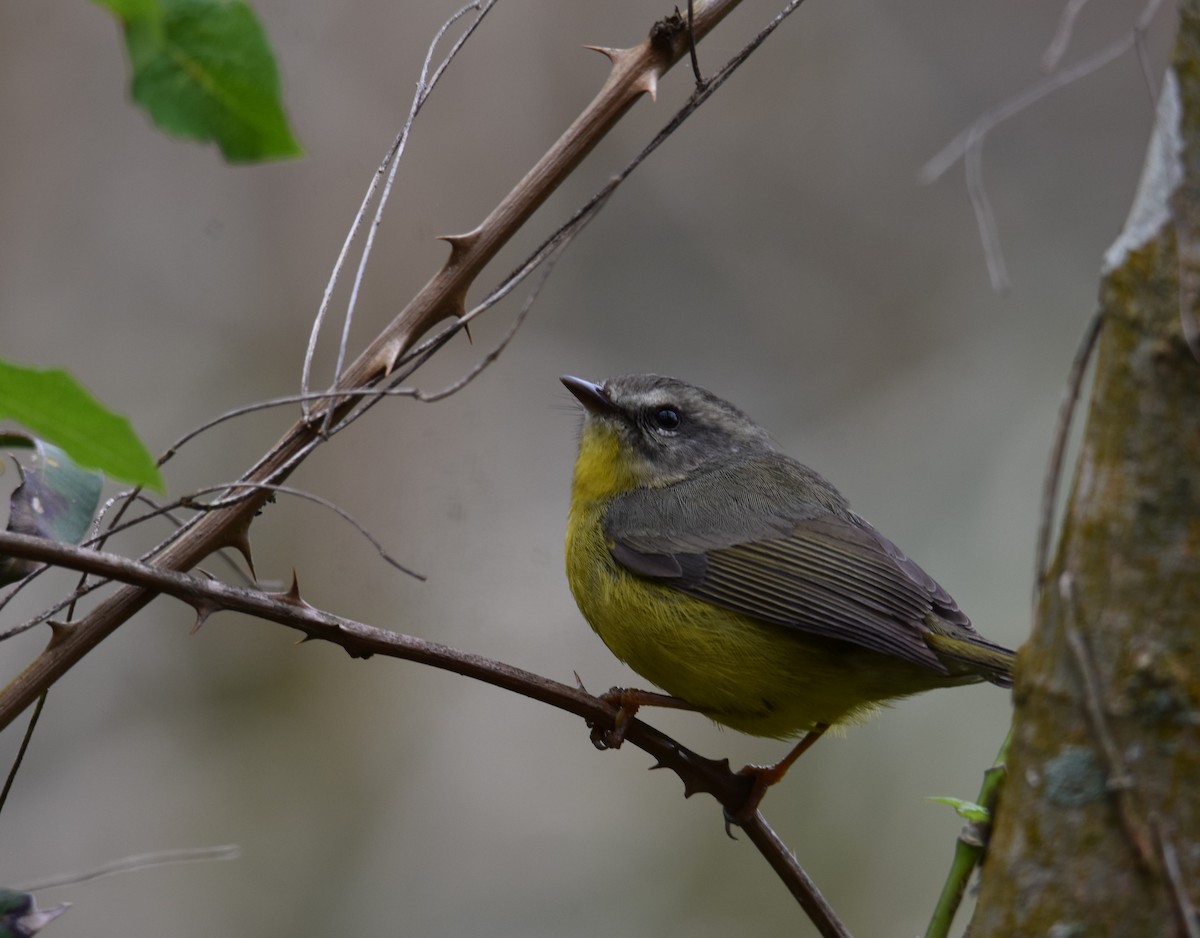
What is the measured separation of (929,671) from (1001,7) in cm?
538

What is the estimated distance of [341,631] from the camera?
1973 mm

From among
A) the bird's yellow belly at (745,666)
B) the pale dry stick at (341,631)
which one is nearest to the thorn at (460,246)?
the pale dry stick at (341,631)

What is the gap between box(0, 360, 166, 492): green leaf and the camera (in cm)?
127

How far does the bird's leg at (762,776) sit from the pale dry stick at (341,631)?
15cm

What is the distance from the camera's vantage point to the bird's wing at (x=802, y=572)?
3402mm

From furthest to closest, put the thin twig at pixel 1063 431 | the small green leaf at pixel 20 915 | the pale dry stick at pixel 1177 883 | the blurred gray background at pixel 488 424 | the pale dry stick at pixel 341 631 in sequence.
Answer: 1. the blurred gray background at pixel 488 424
2. the small green leaf at pixel 20 915
3. the pale dry stick at pixel 341 631
4. the thin twig at pixel 1063 431
5. the pale dry stick at pixel 1177 883

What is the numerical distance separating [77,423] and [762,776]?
2283mm

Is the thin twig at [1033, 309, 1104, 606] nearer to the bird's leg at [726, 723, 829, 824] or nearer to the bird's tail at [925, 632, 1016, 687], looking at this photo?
the bird's leg at [726, 723, 829, 824]

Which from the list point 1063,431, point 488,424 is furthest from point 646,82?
point 488,424

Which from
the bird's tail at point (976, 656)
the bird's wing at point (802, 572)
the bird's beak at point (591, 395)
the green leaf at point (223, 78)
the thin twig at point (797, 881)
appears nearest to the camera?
the green leaf at point (223, 78)

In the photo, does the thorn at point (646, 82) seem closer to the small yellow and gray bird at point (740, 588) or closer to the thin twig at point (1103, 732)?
the thin twig at point (1103, 732)

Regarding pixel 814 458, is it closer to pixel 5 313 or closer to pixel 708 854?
pixel 708 854

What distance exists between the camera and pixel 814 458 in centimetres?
666

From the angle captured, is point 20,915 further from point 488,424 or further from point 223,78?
point 488,424
